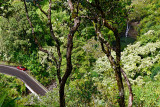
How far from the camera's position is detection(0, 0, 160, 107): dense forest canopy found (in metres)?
2.73

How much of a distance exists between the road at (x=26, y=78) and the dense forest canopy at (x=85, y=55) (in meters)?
0.78

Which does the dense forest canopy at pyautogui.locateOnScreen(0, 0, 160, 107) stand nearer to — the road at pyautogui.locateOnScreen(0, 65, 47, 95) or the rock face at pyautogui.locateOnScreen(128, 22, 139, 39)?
the rock face at pyautogui.locateOnScreen(128, 22, 139, 39)

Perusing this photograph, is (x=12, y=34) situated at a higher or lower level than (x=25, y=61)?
higher

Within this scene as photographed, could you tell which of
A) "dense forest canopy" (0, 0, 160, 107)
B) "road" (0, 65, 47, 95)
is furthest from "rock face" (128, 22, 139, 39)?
"road" (0, 65, 47, 95)

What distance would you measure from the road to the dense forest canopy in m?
0.78

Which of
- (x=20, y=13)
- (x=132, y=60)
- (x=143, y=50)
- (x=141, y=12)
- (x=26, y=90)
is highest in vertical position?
(x=141, y=12)

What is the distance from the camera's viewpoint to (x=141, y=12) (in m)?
23.3

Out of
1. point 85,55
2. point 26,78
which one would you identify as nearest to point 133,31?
point 85,55

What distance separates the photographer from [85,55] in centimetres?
1361

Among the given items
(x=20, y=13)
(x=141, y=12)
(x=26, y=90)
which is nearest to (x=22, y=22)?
(x=20, y=13)

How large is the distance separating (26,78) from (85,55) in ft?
36.8

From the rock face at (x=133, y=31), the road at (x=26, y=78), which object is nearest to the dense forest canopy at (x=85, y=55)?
the rock face at (x=133, y=31)

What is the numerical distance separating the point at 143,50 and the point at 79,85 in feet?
29.7

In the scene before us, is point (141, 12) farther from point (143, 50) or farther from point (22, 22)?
point (22, 22)
